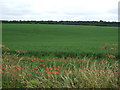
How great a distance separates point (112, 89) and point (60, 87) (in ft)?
5.03

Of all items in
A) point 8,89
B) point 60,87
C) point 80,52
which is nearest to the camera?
point 60,87

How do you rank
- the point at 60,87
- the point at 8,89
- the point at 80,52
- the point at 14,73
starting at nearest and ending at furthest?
the point at 60,87 < the point at 8,89 < the point at 14,73 < the point at 80,52

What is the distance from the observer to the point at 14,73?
20.7 feet

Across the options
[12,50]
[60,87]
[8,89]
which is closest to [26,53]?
[12,50]

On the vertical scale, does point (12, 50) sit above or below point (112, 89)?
above

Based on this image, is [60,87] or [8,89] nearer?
[60,87]

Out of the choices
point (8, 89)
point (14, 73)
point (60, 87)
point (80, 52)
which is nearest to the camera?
point (60, 87)

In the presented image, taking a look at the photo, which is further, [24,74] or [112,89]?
[24,74]

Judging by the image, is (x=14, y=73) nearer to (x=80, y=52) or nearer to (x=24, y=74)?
(x=24, y=74)

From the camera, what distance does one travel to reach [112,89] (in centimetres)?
560

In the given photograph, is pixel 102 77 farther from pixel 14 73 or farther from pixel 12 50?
pixel 12 50

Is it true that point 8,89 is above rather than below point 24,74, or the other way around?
below

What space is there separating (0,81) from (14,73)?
0.51 metres

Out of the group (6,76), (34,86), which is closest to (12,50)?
(6,76)
